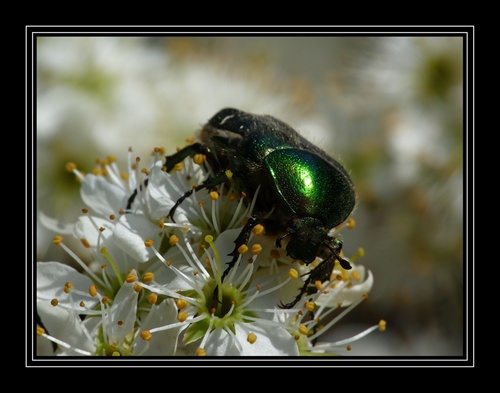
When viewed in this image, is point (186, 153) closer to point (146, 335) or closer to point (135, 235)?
point (135, 235)

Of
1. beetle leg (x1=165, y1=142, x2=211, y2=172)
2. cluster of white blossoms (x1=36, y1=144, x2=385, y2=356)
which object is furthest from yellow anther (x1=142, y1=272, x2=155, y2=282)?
beetle leg (x1=165, y1=142, x2=211, y2=172)

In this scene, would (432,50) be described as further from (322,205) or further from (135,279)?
(135,279)

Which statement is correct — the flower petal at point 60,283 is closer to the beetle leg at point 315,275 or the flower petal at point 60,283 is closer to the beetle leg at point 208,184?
the beetle leg at point 208,184

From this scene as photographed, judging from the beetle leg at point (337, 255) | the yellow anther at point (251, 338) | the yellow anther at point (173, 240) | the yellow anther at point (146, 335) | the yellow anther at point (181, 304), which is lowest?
the yellow anther at point (251, 338)

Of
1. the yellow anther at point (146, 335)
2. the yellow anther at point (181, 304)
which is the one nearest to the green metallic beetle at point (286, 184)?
the yellow anther at point (181, 304)

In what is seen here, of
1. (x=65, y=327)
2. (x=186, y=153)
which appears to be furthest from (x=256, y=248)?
(x=65, y=327)

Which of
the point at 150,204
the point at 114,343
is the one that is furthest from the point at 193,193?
the point at 114,343

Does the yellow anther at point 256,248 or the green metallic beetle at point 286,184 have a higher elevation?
the green metallic beetle at point 286,184
